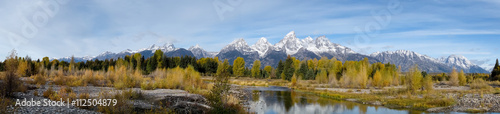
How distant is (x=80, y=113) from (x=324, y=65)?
355ft

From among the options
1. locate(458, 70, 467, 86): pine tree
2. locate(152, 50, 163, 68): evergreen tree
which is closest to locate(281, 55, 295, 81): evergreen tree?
locate(152, 50, 163, 68): evergreen tree

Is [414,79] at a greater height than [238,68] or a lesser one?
lesser

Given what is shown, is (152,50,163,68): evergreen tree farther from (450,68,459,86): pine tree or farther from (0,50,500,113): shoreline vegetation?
(450,68,459,86): pine tree

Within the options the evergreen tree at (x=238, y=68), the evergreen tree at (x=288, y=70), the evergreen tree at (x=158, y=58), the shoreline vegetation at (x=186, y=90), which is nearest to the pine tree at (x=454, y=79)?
the shoreline vegetation at (x=186, y=90)

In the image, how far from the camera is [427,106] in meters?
25.3

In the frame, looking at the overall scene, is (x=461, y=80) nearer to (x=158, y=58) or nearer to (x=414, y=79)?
(x=414, y=79)

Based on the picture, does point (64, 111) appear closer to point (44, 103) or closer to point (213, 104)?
point (44, 103)

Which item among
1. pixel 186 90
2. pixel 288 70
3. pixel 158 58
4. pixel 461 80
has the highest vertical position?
pixel 158 58

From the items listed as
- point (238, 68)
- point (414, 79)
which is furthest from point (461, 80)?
point (238, 68)

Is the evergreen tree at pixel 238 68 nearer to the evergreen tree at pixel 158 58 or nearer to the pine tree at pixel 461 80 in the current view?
the evergreen tree at pixel 158 58

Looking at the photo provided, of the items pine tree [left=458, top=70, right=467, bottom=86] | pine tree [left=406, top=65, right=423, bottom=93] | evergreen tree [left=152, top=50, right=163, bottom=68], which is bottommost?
pine tree [left=458, top=70, right=467, bottom=86]

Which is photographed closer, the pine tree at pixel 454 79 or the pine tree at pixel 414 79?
the pine tree at pixel 414 79

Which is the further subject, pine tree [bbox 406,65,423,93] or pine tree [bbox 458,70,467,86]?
pine tree [bbox 458,70,467,86]

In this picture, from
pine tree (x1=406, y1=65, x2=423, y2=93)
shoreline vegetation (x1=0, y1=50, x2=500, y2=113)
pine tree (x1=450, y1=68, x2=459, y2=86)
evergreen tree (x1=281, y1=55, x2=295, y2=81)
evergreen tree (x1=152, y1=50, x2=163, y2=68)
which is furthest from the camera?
evergreen tree (x1=152, y1=50, x2=163, y2=68)
